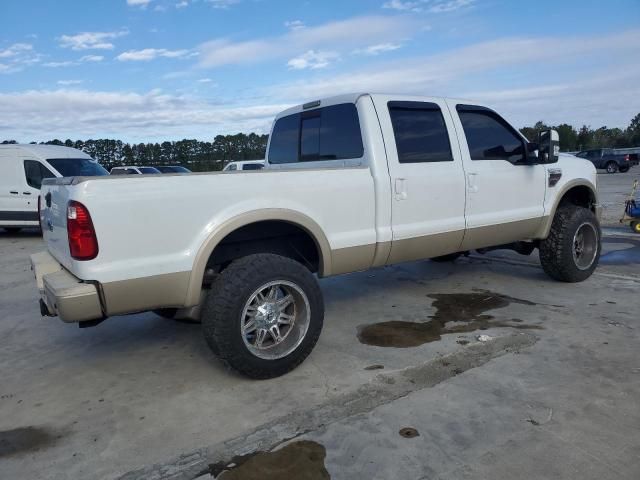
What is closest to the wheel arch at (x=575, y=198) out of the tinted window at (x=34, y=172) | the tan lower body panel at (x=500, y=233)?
the tan lower body panel at (x=500, y=233)

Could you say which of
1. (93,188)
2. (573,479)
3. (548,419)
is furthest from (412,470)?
(93,188)

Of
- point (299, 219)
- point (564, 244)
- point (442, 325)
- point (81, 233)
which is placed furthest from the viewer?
point (564, 244)

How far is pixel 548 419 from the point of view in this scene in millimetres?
2729

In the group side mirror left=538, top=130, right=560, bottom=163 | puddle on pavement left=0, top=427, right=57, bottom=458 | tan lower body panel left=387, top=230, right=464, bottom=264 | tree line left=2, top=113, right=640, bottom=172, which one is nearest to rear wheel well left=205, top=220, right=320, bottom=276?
tan lower body panel left=387, top=230, right=464, bottom=264

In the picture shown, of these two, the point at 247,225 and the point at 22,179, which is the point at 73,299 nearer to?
the point at 247,225

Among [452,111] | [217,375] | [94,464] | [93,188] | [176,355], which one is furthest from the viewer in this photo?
[452,111]

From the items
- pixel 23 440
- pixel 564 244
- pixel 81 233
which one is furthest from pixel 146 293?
pixel 564 244

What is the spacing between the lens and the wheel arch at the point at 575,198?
5.14m

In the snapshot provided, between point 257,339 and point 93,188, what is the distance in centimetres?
140

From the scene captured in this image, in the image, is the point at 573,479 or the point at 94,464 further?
the point at 94,464

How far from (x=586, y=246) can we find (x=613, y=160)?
2968 centimetres

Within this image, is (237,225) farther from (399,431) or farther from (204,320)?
(399,431)

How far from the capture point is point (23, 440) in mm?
2783

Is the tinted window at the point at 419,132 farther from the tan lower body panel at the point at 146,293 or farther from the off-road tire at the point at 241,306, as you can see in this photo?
the tan lower body panel at the point at 146,293
